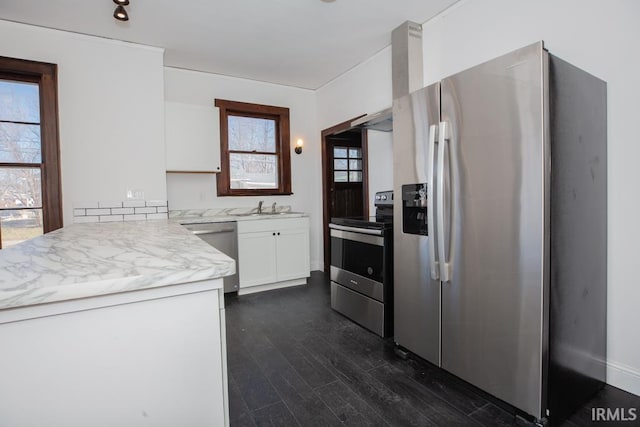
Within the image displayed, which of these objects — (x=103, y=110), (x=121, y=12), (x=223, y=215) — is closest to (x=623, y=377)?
(x=223, y=215)

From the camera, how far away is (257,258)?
393 centimetres

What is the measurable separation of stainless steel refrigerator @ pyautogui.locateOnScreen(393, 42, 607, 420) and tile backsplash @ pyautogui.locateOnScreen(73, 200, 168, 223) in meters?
2.73

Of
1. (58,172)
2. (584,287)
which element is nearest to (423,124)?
(584,287)

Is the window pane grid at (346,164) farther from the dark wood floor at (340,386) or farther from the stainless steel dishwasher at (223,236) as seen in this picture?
the dark wood floor at (340,386)

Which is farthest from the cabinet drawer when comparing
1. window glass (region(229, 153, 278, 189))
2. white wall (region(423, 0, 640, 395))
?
white wall (region(423, 0, 640, 395))

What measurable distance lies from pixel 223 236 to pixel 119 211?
3.46 ft

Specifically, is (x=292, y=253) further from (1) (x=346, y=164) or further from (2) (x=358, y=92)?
(2) (x=358, y=92)

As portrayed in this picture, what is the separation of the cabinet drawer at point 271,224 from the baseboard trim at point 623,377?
3.11 metres

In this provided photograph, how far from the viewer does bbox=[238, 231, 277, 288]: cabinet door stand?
151 inches

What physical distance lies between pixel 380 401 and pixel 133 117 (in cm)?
336

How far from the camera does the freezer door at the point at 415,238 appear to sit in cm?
206

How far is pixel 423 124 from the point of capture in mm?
2105

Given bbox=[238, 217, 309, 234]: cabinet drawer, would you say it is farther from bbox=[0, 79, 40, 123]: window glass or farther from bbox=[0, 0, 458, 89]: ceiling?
bbox=[0, 79, 40, 123]: window glass

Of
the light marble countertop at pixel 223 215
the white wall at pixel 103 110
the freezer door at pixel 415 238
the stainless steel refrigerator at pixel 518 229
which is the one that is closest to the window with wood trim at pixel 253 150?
the light marble countertop at pixel 223 215
